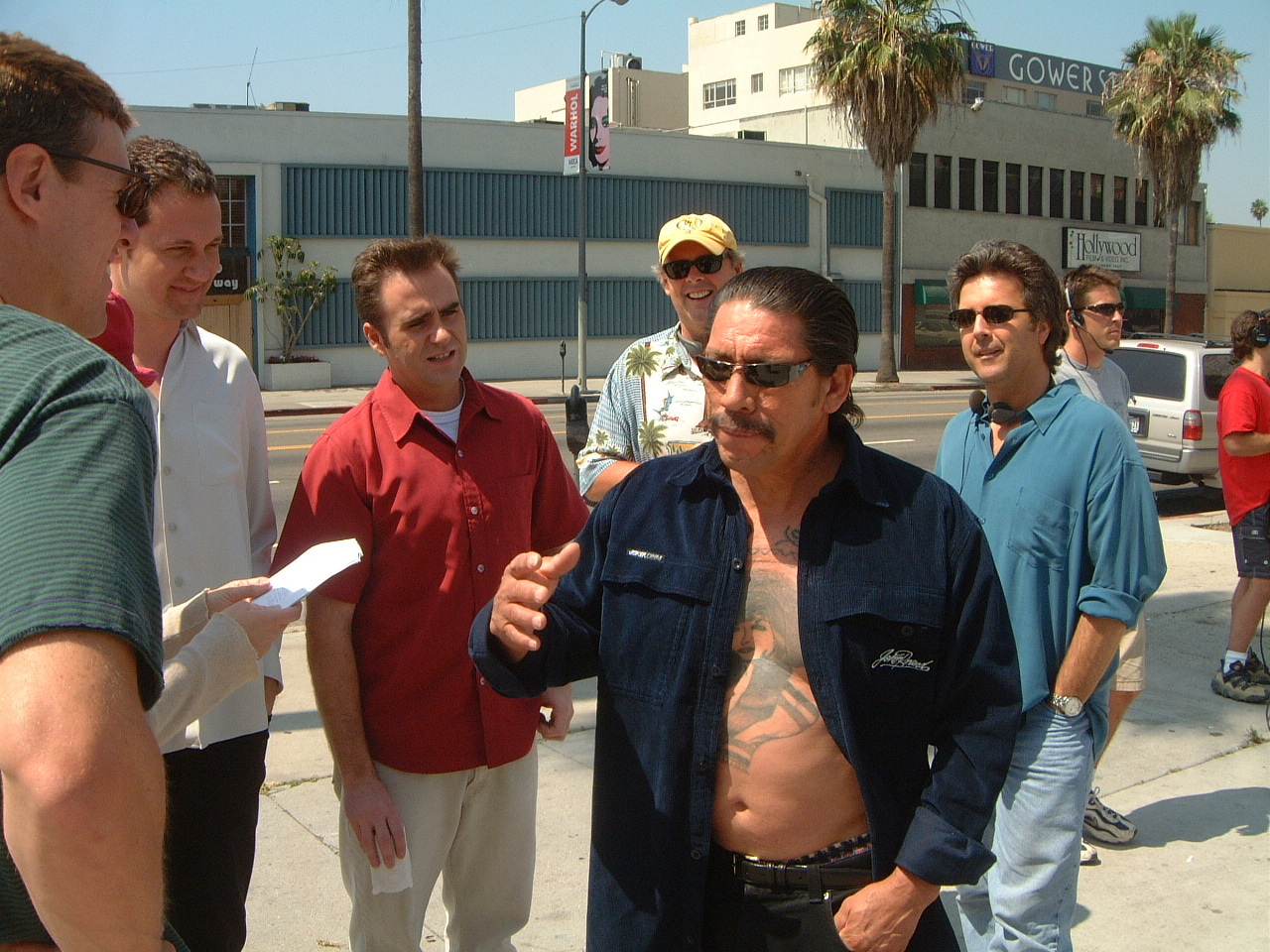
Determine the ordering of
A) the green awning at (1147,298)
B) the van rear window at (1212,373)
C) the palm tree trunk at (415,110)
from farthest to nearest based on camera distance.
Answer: the green awning at (1147,298) → the palm tree trunk at (415,110) → the van rear window at (1212,373)

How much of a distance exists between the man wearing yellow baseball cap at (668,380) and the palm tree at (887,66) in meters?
25.8

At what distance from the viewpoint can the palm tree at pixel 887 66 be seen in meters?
28.6

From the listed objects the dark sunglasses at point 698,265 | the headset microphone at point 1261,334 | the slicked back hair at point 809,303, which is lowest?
the slicked back hair at point 809,303

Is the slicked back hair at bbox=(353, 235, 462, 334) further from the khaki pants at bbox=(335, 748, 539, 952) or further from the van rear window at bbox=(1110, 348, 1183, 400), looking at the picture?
the van rear window at bbox=(1110, 348, 1183, 400)

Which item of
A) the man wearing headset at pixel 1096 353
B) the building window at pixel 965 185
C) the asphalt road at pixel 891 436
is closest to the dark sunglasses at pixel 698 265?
the man wearing headset at pixel 1096 353

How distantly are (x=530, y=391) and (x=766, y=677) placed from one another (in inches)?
1038

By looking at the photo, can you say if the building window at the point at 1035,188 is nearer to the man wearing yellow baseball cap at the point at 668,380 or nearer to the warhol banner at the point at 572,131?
the warhol banner at the point at 572,131

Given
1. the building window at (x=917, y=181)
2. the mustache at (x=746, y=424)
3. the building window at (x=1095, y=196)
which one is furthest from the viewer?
the building window at (x=1095, y=196)

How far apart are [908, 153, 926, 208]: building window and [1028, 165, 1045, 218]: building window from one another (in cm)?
551

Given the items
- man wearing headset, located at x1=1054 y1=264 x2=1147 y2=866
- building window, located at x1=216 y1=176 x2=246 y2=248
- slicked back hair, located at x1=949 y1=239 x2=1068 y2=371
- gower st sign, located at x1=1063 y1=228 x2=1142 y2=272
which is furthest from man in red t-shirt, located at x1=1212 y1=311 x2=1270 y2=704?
gower st sign, located at x1=1063 y1=228 x2=1142 y2=272

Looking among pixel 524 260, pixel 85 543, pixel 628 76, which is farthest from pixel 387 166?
pixel 628 76

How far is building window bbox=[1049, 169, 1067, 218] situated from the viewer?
140 feet

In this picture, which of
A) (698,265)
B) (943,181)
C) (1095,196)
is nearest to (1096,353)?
(698,265)

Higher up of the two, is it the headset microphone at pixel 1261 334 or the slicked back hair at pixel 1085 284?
the slicked back hair at pixel 1085 284
